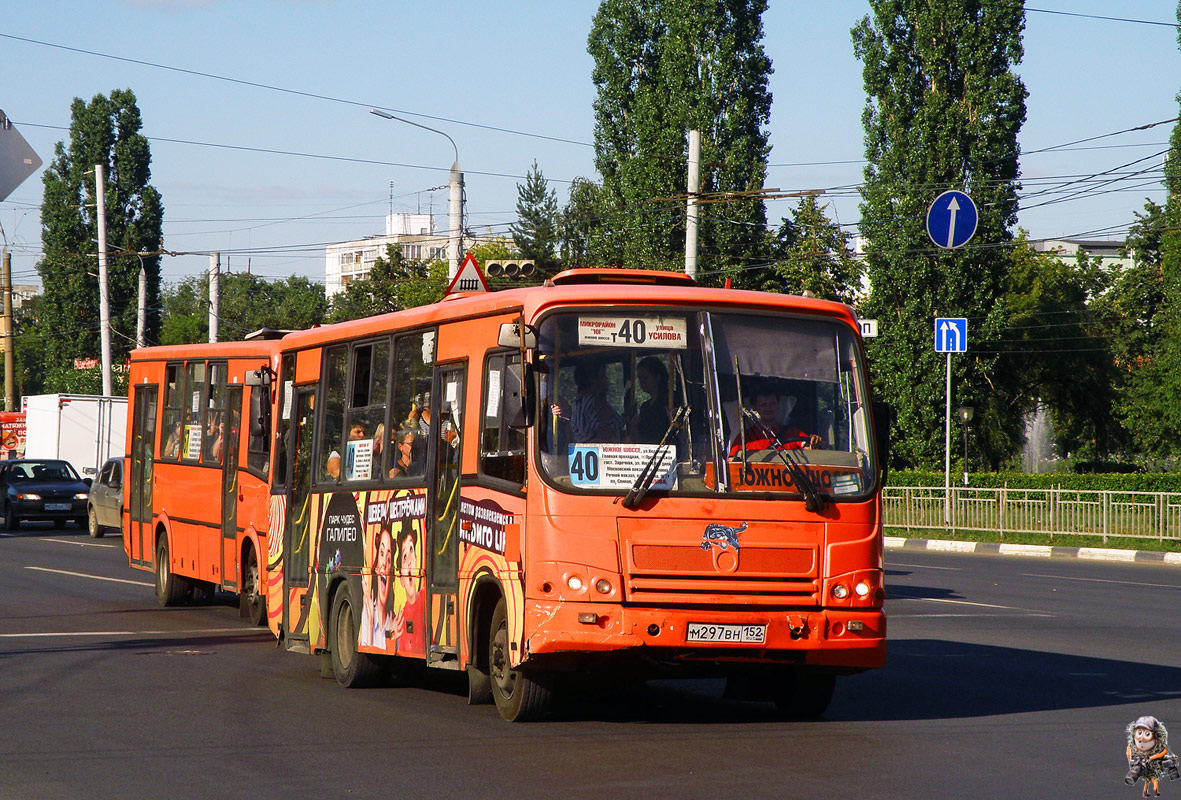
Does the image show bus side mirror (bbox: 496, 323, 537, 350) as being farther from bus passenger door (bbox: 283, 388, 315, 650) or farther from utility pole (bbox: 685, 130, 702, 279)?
utility pole (bbox: 685, 130, 702, 279)

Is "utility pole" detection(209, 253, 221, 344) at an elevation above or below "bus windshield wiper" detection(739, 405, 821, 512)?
above

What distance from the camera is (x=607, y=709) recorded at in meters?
10.8

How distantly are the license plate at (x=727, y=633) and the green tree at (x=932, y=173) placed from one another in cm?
3732

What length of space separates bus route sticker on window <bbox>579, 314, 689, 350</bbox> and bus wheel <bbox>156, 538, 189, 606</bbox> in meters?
11.1

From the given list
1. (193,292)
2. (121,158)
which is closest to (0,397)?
(193,292)

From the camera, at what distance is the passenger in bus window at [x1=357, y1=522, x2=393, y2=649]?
11.5 m

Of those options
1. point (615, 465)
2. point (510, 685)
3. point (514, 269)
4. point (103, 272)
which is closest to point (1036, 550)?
point (514, 269)

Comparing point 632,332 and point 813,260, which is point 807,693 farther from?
point 813,260

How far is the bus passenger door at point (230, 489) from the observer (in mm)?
17359

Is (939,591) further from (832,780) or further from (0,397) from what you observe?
(0,397)

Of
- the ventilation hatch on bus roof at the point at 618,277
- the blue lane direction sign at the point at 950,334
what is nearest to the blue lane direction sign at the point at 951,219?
the blue lane direction sign at the point at 950,334

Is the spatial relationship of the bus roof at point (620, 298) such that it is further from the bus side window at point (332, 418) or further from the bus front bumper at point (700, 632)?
the bus side window at point (332, 418)

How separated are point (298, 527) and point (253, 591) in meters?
3.67

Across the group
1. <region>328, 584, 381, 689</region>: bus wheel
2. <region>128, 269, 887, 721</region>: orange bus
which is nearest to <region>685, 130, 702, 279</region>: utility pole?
<region>328, 584, 381, 689</region>: bus wheel
